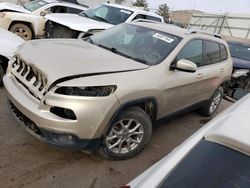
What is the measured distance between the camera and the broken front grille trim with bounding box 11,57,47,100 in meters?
3.28

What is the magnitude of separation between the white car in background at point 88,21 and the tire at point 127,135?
14.8 feet

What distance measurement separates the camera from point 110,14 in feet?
29.7

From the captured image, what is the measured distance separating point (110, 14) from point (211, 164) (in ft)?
26.4

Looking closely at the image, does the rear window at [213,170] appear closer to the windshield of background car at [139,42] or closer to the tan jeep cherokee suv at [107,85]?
the tan jeep cherokee suv at [107,85]

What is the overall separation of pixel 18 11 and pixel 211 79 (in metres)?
6.30

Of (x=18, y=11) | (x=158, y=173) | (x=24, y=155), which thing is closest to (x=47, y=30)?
(x=18, y=11)

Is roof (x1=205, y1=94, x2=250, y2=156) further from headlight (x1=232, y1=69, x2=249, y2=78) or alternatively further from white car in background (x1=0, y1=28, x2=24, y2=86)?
headlight (x1=232, y1=69, x2=249, y2=78)

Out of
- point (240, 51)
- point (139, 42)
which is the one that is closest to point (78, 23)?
point (139, 42)

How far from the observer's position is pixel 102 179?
336 centimetres

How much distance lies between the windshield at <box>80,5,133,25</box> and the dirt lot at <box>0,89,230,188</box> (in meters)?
5.42

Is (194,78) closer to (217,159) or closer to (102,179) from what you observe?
(102,179)

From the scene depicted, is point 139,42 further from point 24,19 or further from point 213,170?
point 24,19

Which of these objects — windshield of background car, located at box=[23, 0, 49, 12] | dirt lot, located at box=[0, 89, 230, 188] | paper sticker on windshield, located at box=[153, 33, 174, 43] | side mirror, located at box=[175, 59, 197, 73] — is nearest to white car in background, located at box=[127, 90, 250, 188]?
dirt lot, located at box=[0, 89, 230, 188]

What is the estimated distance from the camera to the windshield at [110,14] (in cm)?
889
